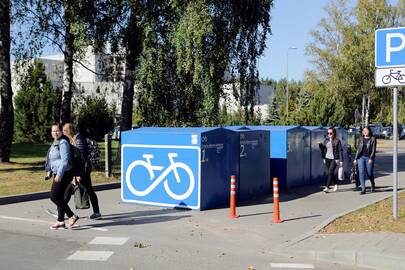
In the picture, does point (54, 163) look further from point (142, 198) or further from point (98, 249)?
point (142, 198)

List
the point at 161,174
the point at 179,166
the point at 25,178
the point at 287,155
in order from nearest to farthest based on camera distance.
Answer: the point at 179,166
the point at 161,174
the point at 287,155
the point at 25,178

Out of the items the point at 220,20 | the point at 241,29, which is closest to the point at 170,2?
the point at 220,20

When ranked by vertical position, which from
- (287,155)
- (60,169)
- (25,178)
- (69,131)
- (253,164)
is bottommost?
(25,178)

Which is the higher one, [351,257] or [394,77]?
[394,77]

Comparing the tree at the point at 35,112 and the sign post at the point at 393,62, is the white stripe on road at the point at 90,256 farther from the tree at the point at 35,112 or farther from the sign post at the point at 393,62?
the tree at the point at 35,112

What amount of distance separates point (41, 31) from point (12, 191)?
Result: 7.06 meters

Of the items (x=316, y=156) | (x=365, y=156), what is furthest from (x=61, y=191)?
(x=316, y=156)

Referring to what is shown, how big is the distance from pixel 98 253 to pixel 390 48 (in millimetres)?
5967

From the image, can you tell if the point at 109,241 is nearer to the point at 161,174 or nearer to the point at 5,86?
the point at 161,174

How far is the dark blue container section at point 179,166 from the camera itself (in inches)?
415

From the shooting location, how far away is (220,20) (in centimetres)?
1656

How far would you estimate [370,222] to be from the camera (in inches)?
353

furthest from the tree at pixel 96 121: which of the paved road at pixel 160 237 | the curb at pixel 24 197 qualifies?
the paved road at pixel 160 237

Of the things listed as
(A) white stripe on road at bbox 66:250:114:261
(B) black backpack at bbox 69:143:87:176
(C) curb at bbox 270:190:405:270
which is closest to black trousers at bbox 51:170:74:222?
(B) black backpack at bbox 69:143:87:176
